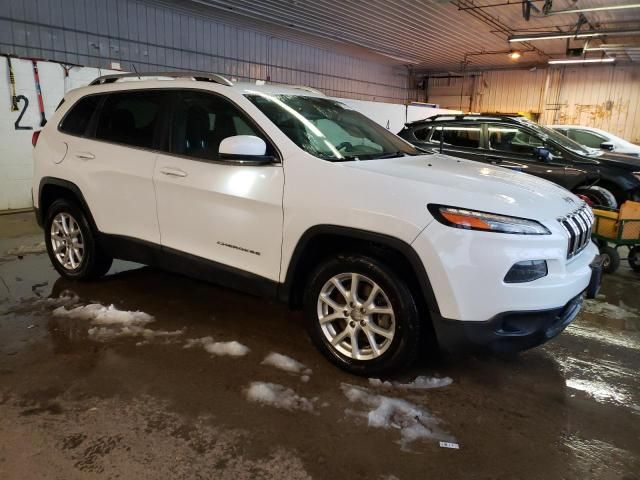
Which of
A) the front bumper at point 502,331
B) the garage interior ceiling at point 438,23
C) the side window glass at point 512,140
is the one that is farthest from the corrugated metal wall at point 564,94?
the front bumper at point 502,331

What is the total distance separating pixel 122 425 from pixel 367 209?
1667 mm

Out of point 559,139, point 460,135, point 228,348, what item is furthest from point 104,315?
point 559,139

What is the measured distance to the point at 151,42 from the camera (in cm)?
1057

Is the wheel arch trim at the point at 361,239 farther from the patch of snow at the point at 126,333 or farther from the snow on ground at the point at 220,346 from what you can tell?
the patch of snow at the point at 126,333

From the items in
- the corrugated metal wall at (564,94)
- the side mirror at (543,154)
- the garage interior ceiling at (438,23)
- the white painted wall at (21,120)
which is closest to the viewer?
the side mirror at (543,154)

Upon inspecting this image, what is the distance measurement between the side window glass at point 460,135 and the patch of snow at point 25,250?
5.67 meters

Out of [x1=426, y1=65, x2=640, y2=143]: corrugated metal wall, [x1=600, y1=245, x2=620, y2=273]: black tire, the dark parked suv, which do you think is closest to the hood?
[x1=600, y1=245, x2=620, y2=273]: black tire

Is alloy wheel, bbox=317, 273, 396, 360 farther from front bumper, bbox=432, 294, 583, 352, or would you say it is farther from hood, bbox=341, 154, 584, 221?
hood, bbox=341, 154, 584, 221

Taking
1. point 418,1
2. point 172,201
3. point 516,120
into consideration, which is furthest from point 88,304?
point 418,1

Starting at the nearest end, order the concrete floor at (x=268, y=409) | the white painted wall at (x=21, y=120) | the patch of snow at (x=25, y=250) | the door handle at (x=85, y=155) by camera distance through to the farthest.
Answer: the concrete floor at (x=268, y=409) < the door handle at (x=85, y=155) < the patch of snow at (x=25, y=250) < the white painted wall at (x=21, y=120)

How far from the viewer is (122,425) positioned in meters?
2.41

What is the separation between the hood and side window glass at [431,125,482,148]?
444 centimetres

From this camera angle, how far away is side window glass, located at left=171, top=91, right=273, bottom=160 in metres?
3.21

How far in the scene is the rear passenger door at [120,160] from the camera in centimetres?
356
